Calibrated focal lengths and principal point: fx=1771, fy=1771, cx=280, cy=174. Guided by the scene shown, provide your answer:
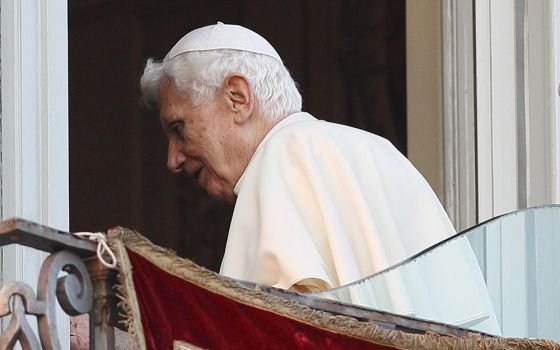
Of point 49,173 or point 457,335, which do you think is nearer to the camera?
point 457,335

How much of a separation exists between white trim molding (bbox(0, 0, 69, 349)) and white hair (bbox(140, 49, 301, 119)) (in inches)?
23.0

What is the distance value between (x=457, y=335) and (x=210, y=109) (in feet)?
5.18

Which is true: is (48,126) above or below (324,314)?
above

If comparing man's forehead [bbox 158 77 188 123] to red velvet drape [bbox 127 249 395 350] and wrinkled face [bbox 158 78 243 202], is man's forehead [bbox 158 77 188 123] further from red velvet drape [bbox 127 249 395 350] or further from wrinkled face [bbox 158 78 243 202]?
red velvet drape [bbox 127 249 395 350]

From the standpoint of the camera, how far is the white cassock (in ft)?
13.8

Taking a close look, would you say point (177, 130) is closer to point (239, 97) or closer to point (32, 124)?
point (239, 97)

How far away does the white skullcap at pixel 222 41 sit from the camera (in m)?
5.12

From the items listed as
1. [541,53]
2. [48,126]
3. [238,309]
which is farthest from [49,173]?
[541,53]

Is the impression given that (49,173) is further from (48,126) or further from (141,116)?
(141,116)

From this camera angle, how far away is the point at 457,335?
11.7 feet

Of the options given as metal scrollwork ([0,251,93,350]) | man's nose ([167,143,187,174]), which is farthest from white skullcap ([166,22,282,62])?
metal scrollwork ([0,251,93,350])

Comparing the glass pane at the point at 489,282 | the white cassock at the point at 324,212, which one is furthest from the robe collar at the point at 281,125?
the glass pane at the point at 489,282

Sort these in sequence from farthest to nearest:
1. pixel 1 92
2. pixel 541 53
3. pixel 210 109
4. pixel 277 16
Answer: pixel 277 16, pixel 541 53, pixel 210 109, pixel 1 92

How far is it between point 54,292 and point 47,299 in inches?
1.1
